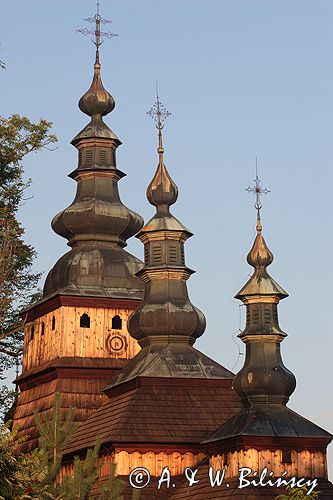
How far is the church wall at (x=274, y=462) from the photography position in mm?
33875

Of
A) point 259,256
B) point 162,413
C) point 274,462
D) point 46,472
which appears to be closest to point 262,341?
point 259,256

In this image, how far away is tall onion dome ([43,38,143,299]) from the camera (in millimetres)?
44312

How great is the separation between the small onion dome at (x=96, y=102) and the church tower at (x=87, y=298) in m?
0.04

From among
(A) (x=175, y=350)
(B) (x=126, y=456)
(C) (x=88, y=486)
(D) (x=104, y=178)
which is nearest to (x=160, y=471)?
(B) (x=126, y=456)

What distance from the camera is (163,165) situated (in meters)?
43.7

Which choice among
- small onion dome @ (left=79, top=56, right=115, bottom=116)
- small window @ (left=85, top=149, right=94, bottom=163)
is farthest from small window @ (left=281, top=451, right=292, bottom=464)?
small onion dome @ (left=79, top=56, right=115, bottom=116)

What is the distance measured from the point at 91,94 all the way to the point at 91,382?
12725 mm

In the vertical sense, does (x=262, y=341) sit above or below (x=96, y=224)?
below

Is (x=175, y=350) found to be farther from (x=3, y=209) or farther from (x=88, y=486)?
(x=88, y=486)

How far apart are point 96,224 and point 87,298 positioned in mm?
3605

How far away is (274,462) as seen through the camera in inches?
1348

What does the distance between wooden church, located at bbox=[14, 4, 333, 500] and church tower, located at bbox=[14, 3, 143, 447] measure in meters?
0.05

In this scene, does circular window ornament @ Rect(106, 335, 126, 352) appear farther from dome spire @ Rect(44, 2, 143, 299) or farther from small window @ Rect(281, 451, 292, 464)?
small window @ Rect(281, 451, 292, 464)

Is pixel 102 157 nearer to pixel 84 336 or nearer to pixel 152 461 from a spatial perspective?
pixel 84 336
